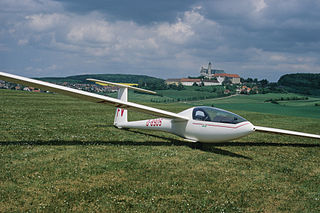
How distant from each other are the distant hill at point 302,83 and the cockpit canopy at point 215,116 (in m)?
71.9

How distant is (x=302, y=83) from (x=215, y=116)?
8650cm

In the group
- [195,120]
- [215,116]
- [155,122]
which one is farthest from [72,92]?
[215,116]

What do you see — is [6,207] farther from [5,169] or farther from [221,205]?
[221,205]

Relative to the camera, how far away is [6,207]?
513 centimetres

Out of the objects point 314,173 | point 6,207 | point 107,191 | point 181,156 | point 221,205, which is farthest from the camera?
point 181,156

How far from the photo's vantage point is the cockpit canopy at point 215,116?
33.5 feet

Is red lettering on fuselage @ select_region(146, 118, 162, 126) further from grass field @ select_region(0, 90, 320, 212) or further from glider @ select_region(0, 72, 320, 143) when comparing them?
grass field @ select_region(0, 90, 320, 212)

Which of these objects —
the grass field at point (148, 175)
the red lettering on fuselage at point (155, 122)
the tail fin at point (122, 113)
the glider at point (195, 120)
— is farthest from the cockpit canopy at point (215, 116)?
the tail fin at point (122, 113)

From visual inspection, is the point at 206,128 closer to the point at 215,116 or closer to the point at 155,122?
the point at 215,116

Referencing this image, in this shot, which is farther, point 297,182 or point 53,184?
point 297,182

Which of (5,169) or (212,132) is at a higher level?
(212,132)

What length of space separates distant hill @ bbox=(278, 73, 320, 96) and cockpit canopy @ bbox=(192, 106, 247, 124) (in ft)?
236

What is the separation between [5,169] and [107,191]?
10.6ft

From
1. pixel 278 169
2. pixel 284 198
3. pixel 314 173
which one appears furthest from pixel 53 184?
pixel 314 173
